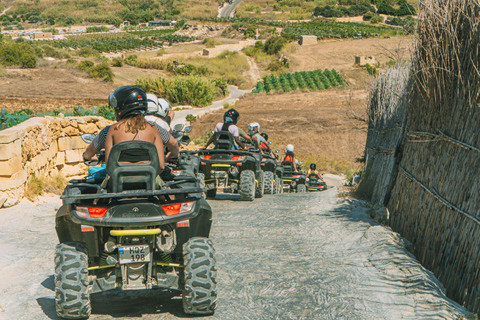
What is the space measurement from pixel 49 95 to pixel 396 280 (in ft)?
100

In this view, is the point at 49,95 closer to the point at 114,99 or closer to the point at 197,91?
the point at 197,91

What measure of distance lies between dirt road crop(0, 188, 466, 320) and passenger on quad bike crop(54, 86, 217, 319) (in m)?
0.39

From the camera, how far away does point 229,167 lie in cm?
1177

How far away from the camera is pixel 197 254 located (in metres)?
4.70

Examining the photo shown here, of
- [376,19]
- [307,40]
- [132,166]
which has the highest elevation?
[132,166]

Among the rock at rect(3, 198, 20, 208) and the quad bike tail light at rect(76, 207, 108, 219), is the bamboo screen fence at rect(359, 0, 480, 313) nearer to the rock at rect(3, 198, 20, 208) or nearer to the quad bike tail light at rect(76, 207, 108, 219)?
the quad bike tail light at rect(76, 207, 108, 219)

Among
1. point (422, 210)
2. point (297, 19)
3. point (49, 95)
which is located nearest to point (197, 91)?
point (49, 95)

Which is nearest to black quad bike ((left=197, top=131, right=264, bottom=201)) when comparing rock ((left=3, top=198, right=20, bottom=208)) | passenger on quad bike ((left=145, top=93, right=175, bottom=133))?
passenger on quad bike ((left=145, top=93, right=175, bottom=133))

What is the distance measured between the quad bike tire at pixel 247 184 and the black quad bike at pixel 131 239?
21.7ft

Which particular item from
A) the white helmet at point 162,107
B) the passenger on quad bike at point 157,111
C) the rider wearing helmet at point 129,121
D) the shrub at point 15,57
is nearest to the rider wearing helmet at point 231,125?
the passenger on quad bike at point 157,111

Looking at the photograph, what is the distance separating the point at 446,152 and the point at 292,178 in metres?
11.2

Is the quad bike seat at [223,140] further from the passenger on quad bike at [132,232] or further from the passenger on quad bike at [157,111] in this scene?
the passenger on quad bike at [132,232]

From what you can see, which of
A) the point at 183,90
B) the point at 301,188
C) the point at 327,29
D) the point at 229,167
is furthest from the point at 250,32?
the point at 229,167

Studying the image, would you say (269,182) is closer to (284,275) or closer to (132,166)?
(284,275)
